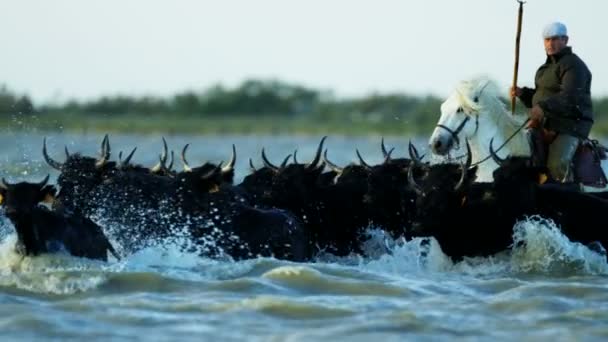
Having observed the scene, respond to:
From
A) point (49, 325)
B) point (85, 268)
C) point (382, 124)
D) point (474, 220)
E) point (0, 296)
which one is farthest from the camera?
point (382, 124)

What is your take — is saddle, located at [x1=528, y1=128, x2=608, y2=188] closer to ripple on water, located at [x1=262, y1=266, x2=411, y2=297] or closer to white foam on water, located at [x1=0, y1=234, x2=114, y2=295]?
→ ripple on water, located at [x1=262, y1=266, x2=411, y2=297]

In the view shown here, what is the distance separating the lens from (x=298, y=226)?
17.2 m

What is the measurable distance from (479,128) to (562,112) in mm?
931

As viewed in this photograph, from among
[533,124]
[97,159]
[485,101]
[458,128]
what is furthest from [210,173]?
[533,124]

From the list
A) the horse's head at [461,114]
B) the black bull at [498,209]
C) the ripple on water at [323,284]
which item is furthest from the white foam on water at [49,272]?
the horse's head at [461,114]

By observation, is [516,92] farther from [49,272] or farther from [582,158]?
[49,272]

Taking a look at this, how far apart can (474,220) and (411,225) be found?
80 cm

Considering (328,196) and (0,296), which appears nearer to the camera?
(0,296)

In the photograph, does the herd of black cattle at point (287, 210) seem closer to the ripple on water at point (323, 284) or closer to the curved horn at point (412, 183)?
the curved horn at point (412, 183)

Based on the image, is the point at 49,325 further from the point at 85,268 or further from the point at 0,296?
the point at 85,268

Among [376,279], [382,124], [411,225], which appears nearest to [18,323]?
[376,279]

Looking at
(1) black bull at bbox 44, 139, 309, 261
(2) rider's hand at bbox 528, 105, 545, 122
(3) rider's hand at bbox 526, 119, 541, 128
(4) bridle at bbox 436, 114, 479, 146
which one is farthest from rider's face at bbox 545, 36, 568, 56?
(1) black bull at bbox 44, 139, 309, 261

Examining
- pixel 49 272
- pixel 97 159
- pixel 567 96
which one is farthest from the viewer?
pixel 97 159

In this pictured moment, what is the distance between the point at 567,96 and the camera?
18.1m
